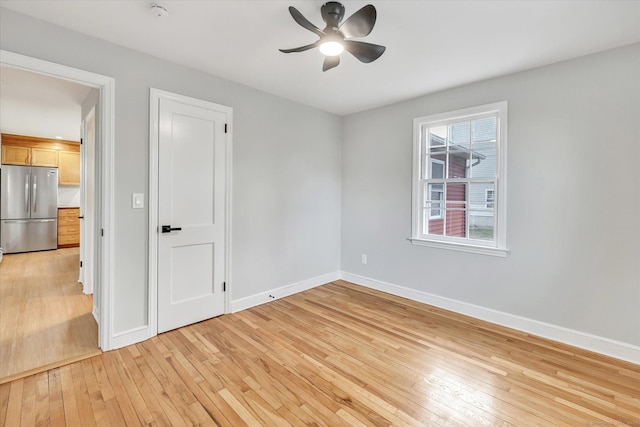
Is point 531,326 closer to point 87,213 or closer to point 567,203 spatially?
point 567,203

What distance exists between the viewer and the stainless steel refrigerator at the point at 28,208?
234 inches

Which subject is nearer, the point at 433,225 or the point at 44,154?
the point at 433,225

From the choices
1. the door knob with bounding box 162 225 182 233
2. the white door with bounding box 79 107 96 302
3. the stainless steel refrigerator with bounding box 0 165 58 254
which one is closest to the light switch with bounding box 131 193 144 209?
the door knob with bounding box 162 225 182 233

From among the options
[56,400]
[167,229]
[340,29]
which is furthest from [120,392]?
[340,29]

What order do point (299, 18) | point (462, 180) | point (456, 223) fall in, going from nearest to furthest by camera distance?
1. point (299, 18)
2. point (462, 180)
3. point (456, 223)

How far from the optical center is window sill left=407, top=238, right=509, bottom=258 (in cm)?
303

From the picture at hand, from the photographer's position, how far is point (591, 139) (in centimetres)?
252

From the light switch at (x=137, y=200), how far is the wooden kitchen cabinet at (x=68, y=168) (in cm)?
595

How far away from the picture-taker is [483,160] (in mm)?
3199

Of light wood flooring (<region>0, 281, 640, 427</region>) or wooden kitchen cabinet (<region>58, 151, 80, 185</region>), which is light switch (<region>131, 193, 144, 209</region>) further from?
wooden kitchen cabinet (<region>58, 151, 80, 185</region>)

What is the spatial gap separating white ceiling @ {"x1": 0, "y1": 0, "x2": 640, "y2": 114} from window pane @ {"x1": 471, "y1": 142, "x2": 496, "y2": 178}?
0.70 metres

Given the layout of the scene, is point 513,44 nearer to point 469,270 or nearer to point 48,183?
point 469,270

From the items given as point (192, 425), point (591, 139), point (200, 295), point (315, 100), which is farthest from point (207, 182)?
point (591, 139)

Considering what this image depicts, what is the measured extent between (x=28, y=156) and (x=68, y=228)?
5.59ft
